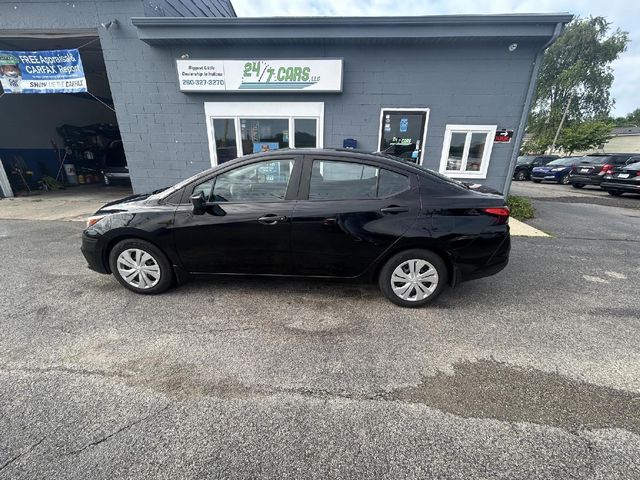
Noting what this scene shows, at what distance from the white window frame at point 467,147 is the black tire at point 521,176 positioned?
14477mm

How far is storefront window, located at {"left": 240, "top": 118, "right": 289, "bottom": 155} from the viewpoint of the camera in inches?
271

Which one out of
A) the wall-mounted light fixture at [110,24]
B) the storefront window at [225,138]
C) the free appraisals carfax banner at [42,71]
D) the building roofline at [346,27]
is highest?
the wall-mounted light fixture at [110,24]

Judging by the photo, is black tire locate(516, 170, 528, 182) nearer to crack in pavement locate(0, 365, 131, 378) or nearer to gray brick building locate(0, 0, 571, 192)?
gray brick building locate(0, 0, 571, 192)

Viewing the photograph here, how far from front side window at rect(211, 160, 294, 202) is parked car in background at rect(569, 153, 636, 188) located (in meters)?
15.7

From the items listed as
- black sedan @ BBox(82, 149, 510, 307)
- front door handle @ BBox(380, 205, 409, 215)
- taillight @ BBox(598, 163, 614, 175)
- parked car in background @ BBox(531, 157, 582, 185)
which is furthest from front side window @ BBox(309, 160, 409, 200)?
parked car in background @ BBox(531, 157, 582, 185)

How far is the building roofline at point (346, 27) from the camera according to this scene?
5664 millimetres

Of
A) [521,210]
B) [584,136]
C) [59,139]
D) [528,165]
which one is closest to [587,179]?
[528,165]

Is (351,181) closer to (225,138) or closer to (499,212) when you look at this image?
(499,212)

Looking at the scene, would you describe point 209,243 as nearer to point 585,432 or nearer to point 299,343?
point 299,343

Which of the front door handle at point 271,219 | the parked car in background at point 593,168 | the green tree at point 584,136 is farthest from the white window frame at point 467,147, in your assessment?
the green tree at point 584,136

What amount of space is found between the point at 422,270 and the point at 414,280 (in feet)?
0.44

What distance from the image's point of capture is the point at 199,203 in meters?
2.81

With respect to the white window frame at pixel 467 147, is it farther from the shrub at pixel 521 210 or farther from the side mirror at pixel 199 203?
the side mirror at pixel 199 203

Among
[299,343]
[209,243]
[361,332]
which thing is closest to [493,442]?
[361,332]
